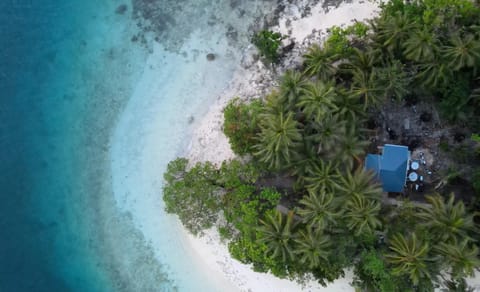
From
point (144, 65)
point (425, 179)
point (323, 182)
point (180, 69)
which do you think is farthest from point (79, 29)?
point (425, 179)

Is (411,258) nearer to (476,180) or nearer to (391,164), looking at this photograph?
(391,164)

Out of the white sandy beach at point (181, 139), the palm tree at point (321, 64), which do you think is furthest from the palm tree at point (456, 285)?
the palm tree at point (321, 64)

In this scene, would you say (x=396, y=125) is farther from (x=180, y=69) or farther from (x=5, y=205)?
(x=5, y=205)

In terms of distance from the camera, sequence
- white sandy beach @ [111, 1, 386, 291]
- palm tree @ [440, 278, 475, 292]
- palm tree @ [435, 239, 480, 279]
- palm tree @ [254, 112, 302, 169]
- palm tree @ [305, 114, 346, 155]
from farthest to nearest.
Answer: white sandy beach @ [111, 1, 386, 291]
palm tree @ [440, 278, 475, 292]
palm tree @ [305, 114, 346, 155]
palm tree @ [254, 112, 302, 169]
palm tree @ [435, 239, 480, 279]

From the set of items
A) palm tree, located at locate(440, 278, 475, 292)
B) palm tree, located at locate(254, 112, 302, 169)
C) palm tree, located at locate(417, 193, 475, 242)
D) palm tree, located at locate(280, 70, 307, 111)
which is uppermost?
palm tree, located at locate(280, 70, 307, 111)

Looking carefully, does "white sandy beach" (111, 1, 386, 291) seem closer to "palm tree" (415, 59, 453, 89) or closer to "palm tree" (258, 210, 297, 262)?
"palm tree" (258, 210, 297, 262)

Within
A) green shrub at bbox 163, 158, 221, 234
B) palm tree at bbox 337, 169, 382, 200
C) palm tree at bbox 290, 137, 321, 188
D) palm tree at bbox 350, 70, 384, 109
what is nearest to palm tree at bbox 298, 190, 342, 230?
palm tree at bbox 337, 169, 382, 200

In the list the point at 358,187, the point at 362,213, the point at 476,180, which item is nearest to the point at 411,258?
the point at 362,213

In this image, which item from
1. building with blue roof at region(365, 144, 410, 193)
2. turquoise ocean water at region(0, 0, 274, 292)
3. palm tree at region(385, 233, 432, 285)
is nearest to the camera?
palm tree at region(385, 233, 432, 285)
